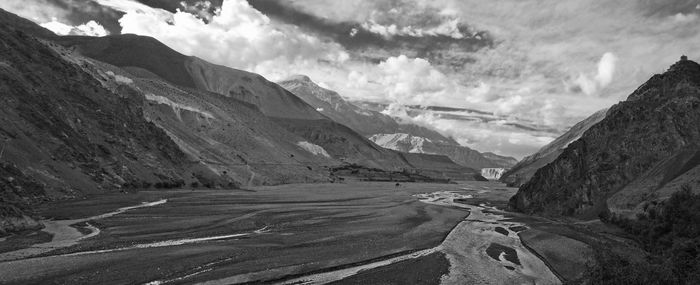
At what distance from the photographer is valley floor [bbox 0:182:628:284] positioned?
26.0 meters

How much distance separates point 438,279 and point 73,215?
3675 cm

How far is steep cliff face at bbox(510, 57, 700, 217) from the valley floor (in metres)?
11.9

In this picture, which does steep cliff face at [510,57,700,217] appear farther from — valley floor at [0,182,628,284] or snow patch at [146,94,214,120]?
snow patch at [146,94,214,120]

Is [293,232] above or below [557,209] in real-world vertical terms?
below

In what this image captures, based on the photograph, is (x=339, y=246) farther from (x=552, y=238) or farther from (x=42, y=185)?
(x=42, y=185)

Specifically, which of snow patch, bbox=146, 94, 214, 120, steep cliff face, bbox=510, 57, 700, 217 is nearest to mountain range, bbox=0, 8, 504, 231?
snow patch, bbox=146, 94, 214, 120

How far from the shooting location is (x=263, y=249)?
33.8 meters

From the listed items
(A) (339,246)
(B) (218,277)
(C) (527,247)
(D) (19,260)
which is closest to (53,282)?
(D) (19,260)

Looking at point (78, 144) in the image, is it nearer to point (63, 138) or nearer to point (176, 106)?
point (63, 138)

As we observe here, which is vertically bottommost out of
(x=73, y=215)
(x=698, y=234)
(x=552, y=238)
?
(x=73, y=215)

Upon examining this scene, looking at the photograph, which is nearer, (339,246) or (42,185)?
(339,246)

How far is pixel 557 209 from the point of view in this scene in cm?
6456

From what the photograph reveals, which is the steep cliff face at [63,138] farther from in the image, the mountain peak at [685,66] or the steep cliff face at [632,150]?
the mountain peak at [685,66]

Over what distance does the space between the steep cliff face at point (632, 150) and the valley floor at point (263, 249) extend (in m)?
11.9
